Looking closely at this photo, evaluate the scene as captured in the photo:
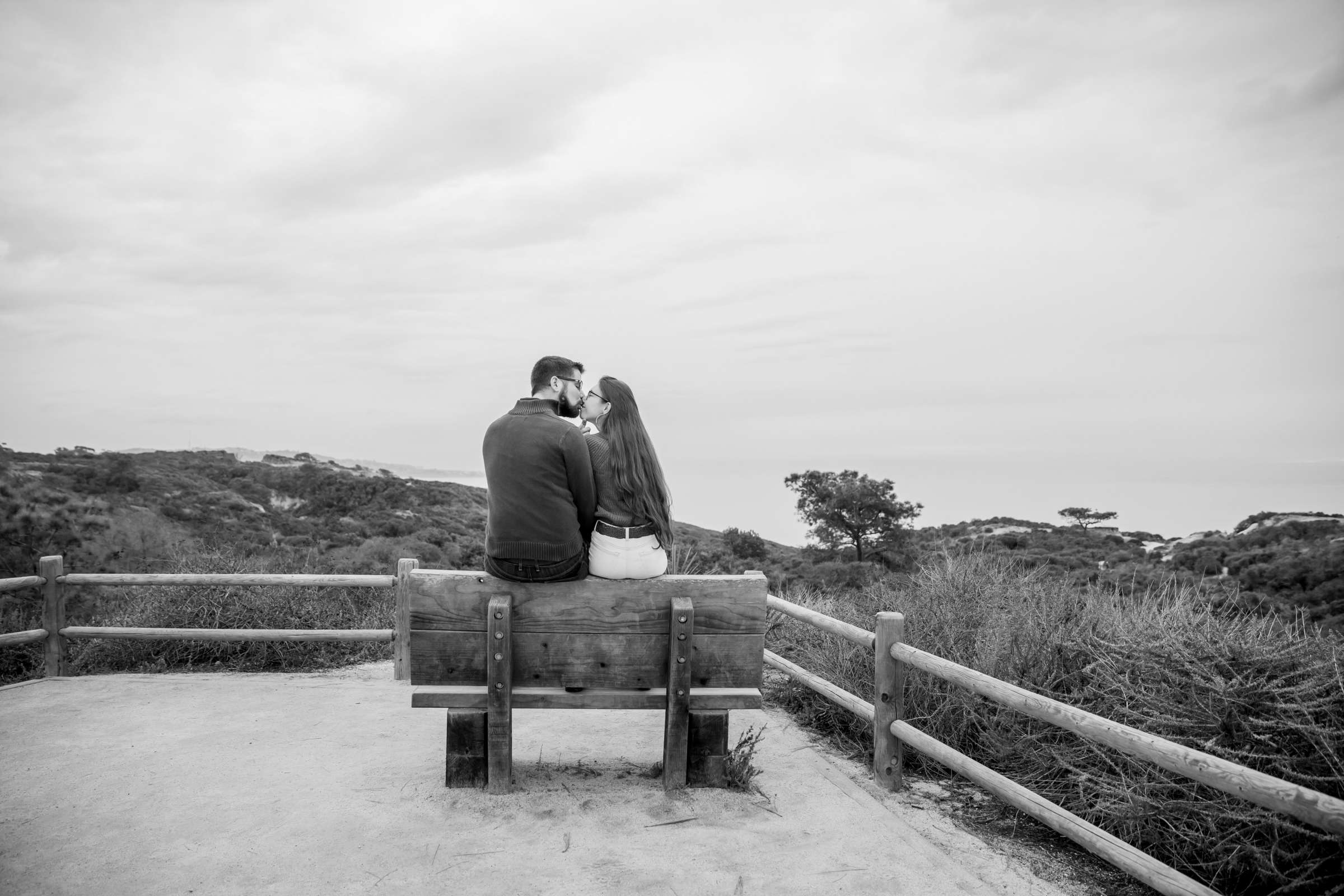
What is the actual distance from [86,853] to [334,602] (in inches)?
216

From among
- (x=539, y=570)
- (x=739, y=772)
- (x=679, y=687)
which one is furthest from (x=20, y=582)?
(x=739, y=772)

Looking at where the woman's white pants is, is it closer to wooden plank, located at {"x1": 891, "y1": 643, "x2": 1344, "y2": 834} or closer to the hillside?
wooden plank, located at {"x1": 891, "y1": 643, "x2": 1344, "y2": 834}

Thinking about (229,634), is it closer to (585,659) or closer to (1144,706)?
(585,659)

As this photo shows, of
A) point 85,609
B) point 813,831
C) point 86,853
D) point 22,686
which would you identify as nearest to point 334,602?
point 22,686

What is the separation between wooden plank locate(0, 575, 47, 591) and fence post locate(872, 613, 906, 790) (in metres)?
5.62

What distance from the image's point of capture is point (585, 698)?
12.8 ft

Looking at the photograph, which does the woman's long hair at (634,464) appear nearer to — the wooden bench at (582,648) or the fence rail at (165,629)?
the wooden bench at (582,648)

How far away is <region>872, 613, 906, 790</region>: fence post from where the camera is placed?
171 inches

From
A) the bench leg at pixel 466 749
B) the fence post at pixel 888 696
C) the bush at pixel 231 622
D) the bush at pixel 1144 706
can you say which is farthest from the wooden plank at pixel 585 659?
the bush at pixel 231 622

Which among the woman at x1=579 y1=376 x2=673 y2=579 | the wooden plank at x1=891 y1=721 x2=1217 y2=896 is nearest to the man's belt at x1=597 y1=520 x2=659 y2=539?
the woman at x1=579 y1=376 x2=673 y2=579

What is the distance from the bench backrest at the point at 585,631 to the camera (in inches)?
152

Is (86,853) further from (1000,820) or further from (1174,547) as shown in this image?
(1174,547)

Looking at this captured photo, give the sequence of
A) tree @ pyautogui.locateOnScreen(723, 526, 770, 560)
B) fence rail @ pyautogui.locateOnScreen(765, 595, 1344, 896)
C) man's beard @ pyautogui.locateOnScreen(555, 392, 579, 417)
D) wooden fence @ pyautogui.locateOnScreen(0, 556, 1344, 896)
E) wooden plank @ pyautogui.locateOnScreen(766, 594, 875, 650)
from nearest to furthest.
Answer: fence rail @ pyautogui.locateOnScreen(765, 595, 1344, 896), wooden fence @ pyautogui.locateOnScreen(0, 556, 1344, 896), man's beard @ pyautogui.locateOnScreen(555, 392, 579, 417), wooden plank @ pyautogui.locateOnScreen(766, 594, 875, 650), tree @ pyautogui.locateOnScreen(723, 526, 770, 560)

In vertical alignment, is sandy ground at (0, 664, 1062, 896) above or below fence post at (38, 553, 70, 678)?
below
